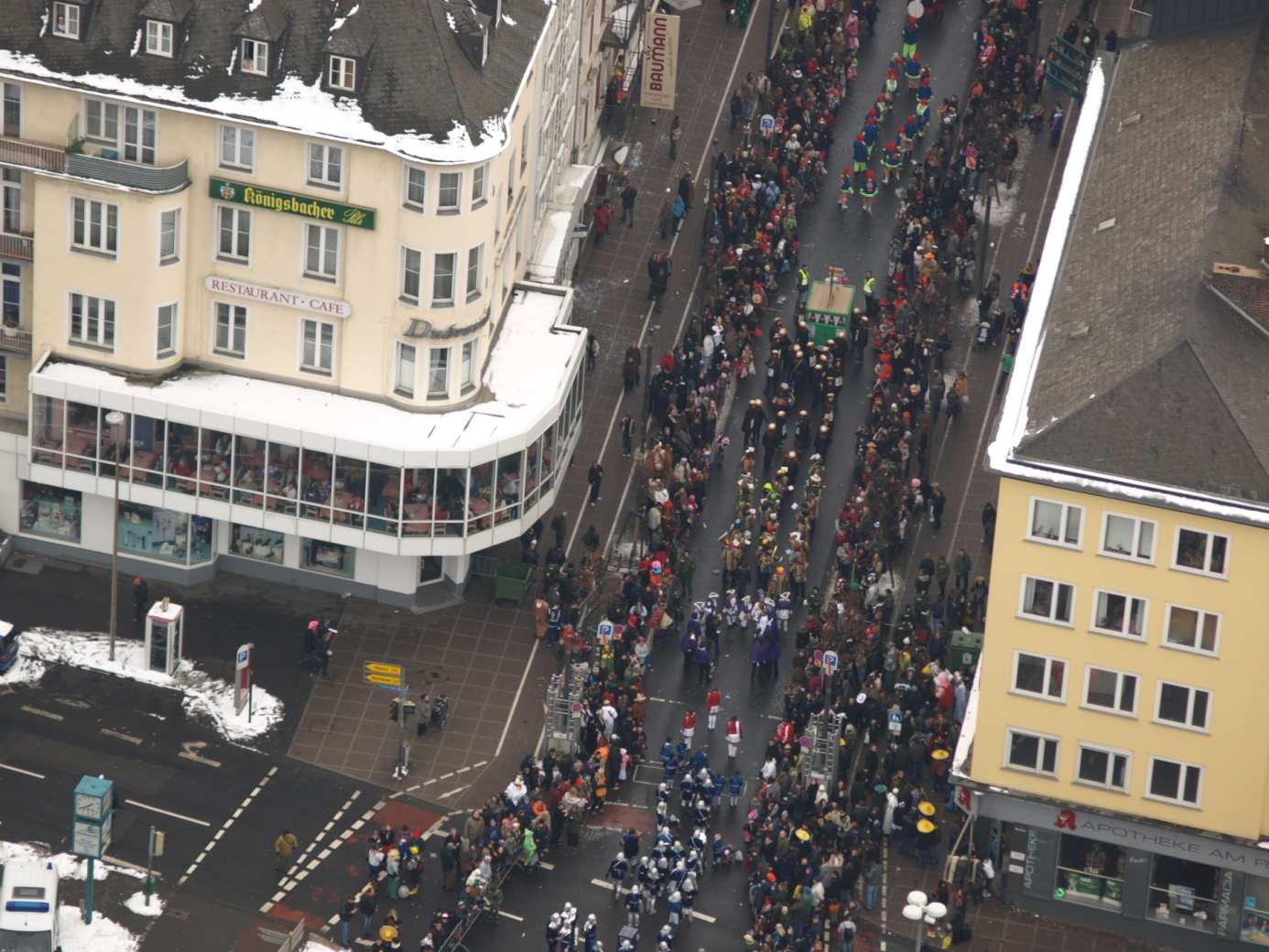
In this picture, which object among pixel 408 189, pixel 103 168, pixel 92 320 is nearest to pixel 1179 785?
pixel 408 189

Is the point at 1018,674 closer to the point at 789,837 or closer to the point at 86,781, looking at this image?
the point at 789,837

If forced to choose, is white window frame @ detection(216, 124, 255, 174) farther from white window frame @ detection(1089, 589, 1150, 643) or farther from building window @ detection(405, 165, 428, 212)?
white window frame @ detection(1089, 589, 1150, 643)

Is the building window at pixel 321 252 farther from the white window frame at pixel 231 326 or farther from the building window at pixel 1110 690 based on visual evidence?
the building window at pixel 1110 690

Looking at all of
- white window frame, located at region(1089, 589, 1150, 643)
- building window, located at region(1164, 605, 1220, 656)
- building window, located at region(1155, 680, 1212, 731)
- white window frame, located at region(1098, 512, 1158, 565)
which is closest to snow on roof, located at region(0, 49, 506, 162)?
white window frame, located at region(1098, 512, 1158, 565)

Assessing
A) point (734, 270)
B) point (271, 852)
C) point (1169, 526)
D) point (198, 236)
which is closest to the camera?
point (1169, 526)

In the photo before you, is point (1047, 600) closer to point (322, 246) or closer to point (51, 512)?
point (322, 246)

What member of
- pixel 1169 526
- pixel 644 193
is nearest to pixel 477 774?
pixel 1169 526
